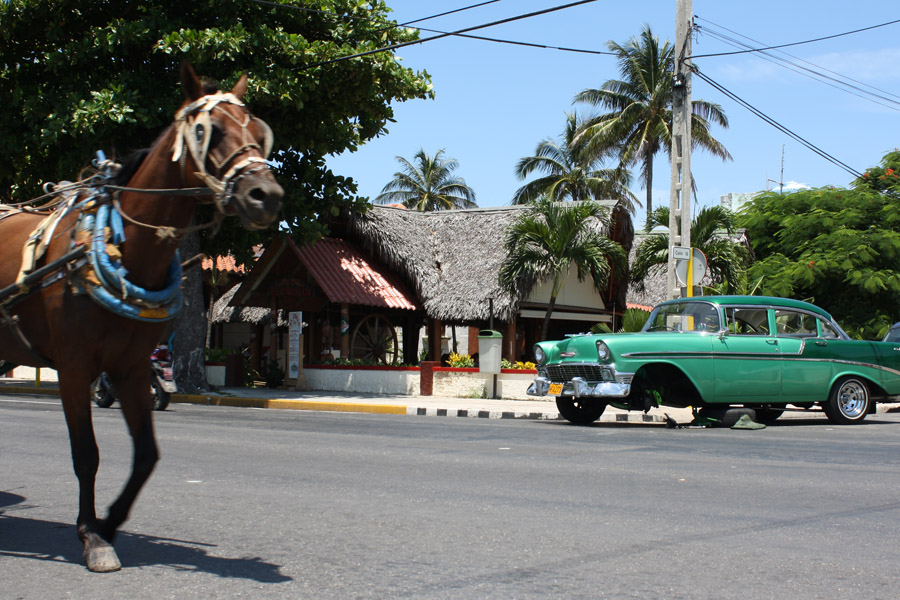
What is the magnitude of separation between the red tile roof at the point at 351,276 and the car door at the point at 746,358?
39.3 ft

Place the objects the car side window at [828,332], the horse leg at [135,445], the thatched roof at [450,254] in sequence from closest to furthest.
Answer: the horse leg at [135,445], the car side window at [828,332], the thatched roof at [450,254]

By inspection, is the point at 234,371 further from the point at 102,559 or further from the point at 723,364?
the point at 102,559

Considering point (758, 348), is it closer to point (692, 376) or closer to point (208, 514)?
point (692, 376)

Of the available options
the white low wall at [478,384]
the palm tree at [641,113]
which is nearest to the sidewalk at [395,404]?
the white low wall at [478,384]

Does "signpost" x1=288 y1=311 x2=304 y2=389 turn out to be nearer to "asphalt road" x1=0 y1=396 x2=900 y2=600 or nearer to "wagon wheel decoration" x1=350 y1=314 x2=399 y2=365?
"wagon wheel decoration" x1=350 y1=314 x2=399 y2=365

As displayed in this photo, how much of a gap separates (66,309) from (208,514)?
2.00 m

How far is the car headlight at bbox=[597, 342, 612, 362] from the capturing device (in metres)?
13.7

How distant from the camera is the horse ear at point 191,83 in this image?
4631 millimetres

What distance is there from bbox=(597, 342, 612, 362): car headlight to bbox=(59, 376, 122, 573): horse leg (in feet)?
32.4

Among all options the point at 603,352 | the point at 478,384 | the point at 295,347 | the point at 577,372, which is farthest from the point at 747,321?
the point at 295,347

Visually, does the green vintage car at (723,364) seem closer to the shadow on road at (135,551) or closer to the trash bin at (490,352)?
the trash bin at (490,352)

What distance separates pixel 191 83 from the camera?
4637 millimetres

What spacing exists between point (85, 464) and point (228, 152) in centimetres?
179

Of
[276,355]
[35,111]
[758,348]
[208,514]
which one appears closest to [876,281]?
[758,348]
